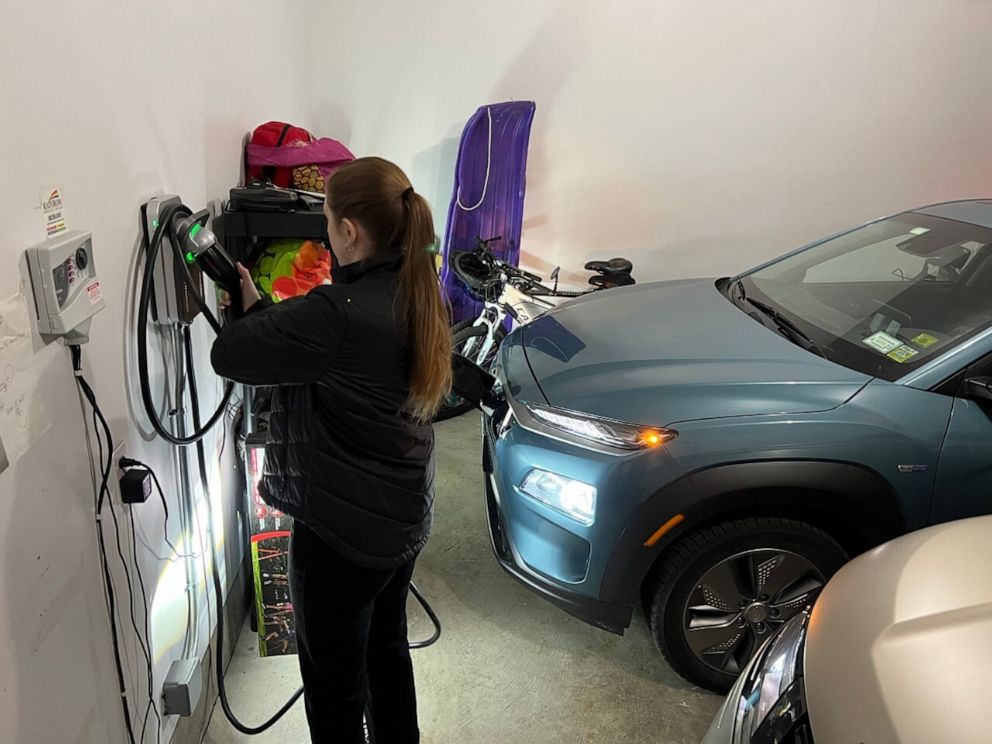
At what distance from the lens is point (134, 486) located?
1.40 m

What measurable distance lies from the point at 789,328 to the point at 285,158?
188 cm

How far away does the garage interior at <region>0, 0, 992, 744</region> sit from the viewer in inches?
46.2

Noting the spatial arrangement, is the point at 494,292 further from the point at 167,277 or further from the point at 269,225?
the point at 167,277

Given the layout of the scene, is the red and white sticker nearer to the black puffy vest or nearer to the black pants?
the black puffy vest

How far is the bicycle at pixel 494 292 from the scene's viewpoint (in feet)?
11.7

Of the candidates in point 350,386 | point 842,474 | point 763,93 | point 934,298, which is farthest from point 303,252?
point 763,93

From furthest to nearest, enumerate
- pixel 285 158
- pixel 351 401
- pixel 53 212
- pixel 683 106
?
pixel 683 106
pixel 285 158
pixel 351 401
pixel 53 212

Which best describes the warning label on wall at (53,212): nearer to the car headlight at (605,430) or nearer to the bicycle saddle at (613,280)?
the car headlight at (605,430)

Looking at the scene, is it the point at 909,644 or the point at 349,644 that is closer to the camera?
the point at 909,644

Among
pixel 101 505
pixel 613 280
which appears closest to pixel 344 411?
pixel 101 505

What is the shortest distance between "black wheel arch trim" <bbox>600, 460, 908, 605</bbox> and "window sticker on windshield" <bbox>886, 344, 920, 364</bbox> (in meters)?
0.38

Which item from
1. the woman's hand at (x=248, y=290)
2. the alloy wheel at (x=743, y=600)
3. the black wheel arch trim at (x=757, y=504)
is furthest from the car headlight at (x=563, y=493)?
the woman's hand at (x=248, y=290)

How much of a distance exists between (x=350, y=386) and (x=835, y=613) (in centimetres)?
108

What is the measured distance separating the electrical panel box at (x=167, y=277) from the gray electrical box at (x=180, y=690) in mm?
922
